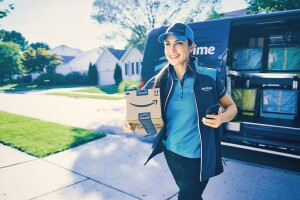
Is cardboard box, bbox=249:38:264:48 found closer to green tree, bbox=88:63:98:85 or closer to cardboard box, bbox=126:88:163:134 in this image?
cardboard box, bbox=126:88:163:134

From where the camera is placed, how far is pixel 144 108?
2121 mm

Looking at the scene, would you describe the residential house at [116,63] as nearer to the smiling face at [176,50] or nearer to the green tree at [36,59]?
the green tree at [36,59]

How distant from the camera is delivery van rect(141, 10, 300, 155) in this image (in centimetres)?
418

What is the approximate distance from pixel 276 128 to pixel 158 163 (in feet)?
7.25

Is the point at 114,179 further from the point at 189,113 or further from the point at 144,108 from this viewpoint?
the point at 189,113

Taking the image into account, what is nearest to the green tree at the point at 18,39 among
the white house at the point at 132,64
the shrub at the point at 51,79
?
the shrub at the point at 51,79

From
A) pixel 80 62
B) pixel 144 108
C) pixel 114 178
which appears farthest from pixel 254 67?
pixel 80 62

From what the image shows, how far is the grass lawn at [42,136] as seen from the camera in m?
5.16

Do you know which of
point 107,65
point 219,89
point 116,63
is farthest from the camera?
point 107,65

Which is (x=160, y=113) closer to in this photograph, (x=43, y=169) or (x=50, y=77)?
(x=43, y=169)

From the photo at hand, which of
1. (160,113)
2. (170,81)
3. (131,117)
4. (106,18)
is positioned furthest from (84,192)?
(106,18)

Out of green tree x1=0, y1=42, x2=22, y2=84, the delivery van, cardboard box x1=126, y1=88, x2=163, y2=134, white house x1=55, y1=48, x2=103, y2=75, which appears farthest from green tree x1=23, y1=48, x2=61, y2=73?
cardboard box x1=126, y1=88, x2=163, y2=134

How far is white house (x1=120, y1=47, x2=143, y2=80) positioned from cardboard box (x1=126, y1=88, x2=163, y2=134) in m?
28.2

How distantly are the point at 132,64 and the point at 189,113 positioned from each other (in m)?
29.7
